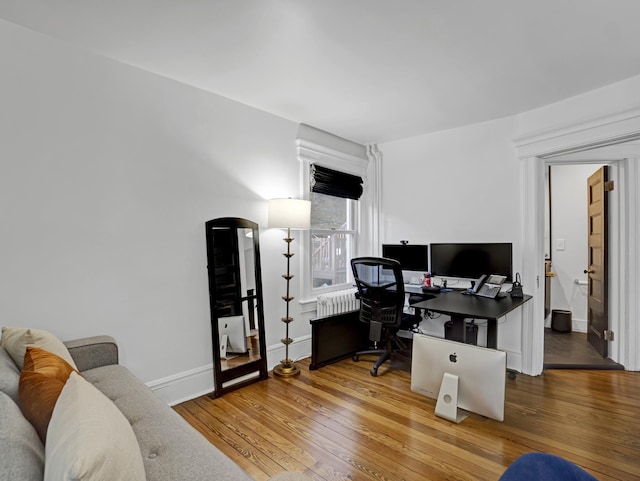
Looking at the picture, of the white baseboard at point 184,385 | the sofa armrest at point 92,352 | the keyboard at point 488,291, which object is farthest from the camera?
the keyboard at point 488,291

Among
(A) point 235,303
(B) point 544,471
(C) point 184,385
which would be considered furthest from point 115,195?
(B) point 544,471

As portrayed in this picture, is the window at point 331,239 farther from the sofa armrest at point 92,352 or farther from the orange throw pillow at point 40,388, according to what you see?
the orange throw pillow at point 40,388

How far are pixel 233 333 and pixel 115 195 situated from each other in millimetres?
1419

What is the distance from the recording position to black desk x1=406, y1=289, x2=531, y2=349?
258cm

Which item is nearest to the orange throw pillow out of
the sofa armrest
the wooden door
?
the sofa armrest

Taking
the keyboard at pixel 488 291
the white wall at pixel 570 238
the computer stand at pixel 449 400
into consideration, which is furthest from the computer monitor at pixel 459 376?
the white wall at pixel 570 238

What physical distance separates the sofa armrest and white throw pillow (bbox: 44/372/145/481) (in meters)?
1.13

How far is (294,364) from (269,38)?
274 centimetres

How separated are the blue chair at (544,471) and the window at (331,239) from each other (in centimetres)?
296

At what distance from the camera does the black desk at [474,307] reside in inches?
102

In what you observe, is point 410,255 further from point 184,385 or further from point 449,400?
point 184,385

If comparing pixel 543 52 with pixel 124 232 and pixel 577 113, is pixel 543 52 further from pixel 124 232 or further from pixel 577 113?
pixel 124 232

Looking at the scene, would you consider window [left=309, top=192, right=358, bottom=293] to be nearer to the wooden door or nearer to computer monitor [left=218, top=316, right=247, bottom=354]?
computer monitor [left=218, top=316, right=247, bottom=354]

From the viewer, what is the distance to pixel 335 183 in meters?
3.98
